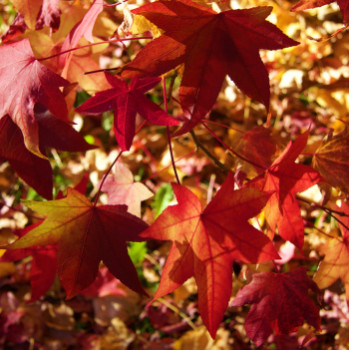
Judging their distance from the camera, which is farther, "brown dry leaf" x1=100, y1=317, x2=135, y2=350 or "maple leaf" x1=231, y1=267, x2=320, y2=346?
"brown dry leaf" x1=100, y1=317, x2=135, y2=350

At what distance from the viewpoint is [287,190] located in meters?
0.67

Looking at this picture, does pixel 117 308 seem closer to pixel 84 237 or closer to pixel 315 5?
pixel 84 237

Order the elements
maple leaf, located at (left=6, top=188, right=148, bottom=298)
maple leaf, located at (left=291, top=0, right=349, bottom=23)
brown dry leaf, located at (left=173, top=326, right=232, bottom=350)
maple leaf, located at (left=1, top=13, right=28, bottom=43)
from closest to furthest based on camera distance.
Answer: maple leaf, located at (left=291, top=0, right=349, bottom=23) → maple leaf, located at (left=6, top=188, right=148, bottom=298) → maple leaf, located at (left=1, top=13, right=28, bottom=43) → brown dry leaf, located at (left=173, top=326, right=232, bottom=350)

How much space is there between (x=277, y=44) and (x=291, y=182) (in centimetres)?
26

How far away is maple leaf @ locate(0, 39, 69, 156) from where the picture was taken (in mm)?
585

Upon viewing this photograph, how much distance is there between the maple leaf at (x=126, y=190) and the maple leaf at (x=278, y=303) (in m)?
0.31

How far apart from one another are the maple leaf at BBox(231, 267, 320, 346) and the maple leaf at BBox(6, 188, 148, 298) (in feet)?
0.84

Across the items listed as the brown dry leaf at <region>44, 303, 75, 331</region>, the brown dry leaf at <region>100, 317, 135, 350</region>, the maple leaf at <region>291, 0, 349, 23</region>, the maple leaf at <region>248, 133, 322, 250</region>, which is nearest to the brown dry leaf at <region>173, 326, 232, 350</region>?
the brown dry leaf at <region>100, 317, 135, 350</region>

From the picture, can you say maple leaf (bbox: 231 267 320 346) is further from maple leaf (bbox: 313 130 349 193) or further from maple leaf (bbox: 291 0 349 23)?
maple leaf (bbox: 291 0 349 23)

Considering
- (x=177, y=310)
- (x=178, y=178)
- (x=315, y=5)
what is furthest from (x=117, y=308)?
(x=315, y=5)

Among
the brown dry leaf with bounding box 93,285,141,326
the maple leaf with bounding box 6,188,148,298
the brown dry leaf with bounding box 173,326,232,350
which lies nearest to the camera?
the maple leaf with bounding box 6,188,148,298

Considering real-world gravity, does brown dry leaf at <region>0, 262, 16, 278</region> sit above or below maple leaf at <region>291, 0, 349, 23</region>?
below

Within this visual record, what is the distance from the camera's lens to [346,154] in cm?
75

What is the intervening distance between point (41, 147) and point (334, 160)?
2.10 feet
